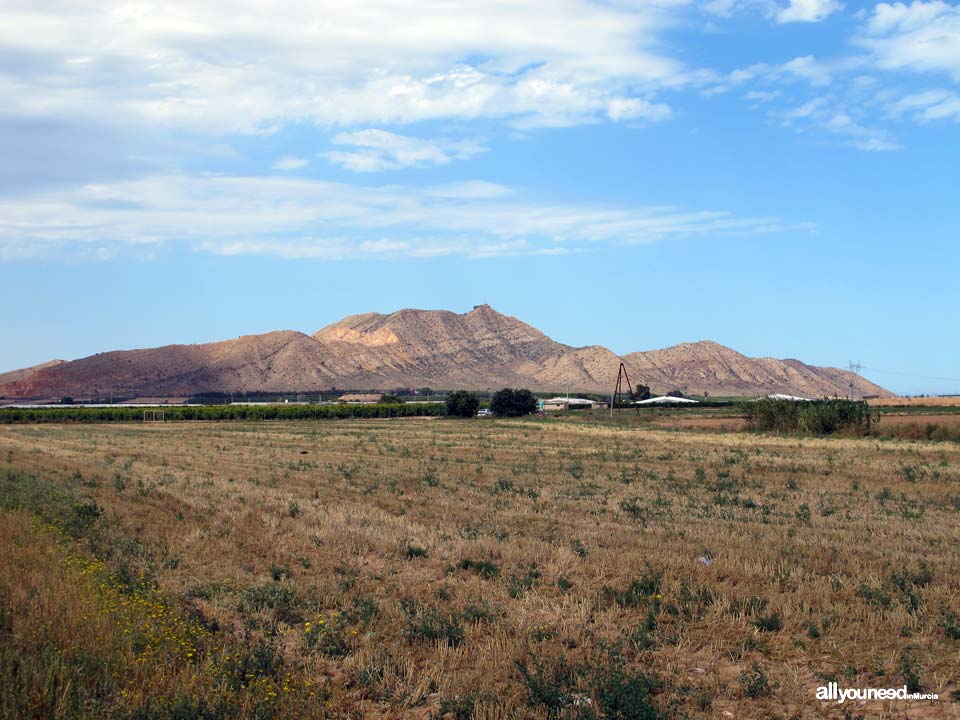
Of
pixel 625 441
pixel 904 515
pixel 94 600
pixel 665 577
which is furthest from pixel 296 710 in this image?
pixel 625 441

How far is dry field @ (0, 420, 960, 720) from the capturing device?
8102 millimetres

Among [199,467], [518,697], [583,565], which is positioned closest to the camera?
[518,697]

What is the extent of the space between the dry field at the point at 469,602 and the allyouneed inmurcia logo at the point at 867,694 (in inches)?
4.9

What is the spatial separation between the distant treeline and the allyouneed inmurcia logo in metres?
104

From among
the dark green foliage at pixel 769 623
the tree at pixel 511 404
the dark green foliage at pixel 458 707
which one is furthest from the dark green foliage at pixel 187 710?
the tree at pixel 511 404

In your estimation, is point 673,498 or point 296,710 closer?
Result: point 296,710

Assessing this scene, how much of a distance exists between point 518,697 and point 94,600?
494 centimetres

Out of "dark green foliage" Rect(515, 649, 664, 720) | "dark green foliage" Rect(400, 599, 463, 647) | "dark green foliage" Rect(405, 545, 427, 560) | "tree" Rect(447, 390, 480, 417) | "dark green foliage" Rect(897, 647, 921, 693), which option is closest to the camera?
"dark green foliage" Rect(515, 649, 664, 720)

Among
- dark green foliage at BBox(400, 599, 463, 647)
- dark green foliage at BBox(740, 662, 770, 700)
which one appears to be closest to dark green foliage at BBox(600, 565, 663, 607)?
dark green foliage at BBox(400, 599, 463, 647)

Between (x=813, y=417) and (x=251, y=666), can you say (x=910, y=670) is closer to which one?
(x=251, y=666)

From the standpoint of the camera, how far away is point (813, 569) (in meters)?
13.5

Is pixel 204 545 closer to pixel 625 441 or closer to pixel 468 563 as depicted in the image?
pixel 468 563

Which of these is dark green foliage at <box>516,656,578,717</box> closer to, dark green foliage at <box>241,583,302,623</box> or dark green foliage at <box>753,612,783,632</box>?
dark green foliage at <box>753,612,783,632</box>

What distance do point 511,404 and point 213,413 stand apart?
128ft
